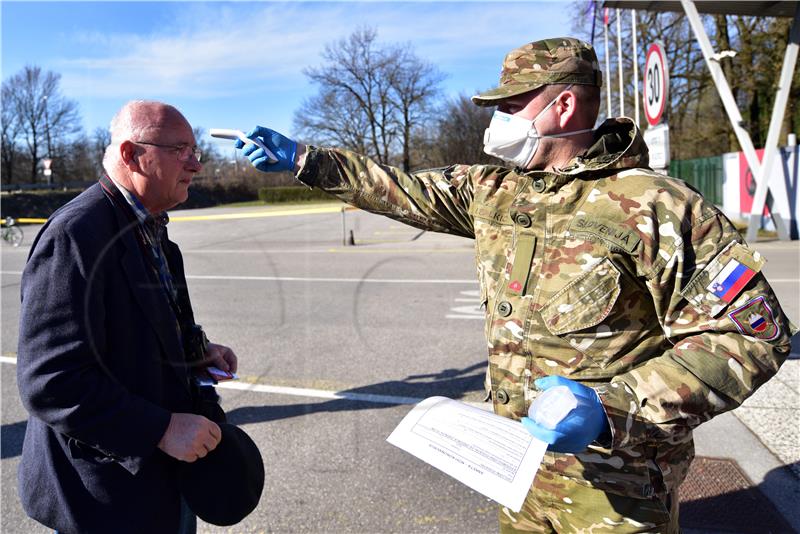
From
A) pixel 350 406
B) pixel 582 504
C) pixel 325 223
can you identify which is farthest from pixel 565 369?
pixel 325 223

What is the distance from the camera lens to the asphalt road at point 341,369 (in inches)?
130

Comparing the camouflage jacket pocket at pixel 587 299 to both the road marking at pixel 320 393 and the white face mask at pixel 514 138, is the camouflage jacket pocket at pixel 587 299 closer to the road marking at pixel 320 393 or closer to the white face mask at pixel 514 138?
the white face mask at pixel 514 138

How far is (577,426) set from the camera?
Result: 146 cm

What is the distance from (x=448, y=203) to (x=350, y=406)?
2.80m

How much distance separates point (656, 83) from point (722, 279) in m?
8.35

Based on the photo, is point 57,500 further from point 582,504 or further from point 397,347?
point 397,347

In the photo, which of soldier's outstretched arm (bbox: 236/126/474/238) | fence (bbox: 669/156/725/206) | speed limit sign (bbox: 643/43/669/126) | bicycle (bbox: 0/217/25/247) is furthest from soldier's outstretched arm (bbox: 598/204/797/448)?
bicycle (bbox: 0/217/25/247)

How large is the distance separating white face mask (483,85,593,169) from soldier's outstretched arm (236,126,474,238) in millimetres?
217

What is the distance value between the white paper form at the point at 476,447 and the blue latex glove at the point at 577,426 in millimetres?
48

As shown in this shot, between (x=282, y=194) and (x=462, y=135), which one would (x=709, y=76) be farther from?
(x=282, y=194)

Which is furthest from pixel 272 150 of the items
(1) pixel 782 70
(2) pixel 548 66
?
(1) pixel 782 70

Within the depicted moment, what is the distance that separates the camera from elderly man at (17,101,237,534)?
5.80 feet

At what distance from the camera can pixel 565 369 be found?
183 centimetres

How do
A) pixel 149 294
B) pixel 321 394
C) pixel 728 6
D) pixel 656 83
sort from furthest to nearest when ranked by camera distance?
pixel 728 6
pixel 656 83
pixel 321 394
pixel 149 294
